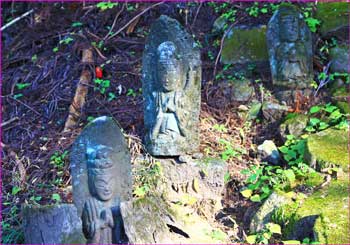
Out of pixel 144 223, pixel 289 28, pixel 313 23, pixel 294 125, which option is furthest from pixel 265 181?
pixel 313 23

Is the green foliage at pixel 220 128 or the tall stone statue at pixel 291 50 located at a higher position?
the tall stone statue at pixel 291 50

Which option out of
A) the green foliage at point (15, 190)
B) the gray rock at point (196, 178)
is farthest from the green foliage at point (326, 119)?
the green foliage at point (15, 190)

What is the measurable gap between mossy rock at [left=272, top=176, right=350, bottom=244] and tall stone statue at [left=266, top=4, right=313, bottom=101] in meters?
1.95

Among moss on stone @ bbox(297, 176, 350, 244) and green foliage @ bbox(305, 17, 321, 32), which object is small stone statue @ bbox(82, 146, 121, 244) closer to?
moss on stone @ bbox(297, 176, 350, 244)

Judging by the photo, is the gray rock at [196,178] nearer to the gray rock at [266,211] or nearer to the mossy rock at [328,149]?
the gray rock at [266,211]

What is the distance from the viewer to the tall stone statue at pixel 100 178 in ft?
12.6

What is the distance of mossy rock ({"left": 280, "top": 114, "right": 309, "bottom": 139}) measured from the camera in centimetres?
567

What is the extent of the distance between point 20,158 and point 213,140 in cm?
219

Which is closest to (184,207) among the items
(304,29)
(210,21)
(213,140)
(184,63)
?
(213,140)

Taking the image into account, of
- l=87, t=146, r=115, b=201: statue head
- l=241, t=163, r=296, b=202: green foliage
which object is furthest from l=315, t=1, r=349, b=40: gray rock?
l=87, t=146, r=115, b=201: statue head

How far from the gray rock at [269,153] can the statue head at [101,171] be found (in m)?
2.15

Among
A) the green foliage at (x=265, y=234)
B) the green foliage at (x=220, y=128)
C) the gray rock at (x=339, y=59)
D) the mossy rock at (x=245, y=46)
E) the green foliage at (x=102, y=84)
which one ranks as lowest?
the green foliage at (x=265, y=234)

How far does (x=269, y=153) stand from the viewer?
5504 mm

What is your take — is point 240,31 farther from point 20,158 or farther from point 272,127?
point 20,158
